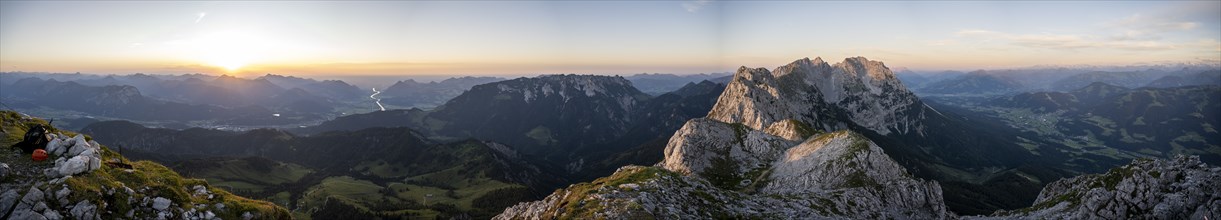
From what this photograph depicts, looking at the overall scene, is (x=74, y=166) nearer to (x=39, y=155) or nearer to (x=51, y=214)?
(x=39, y=155)

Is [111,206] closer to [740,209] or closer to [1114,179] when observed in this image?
[740,209]

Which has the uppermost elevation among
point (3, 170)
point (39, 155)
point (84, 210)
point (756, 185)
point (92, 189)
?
point (39, 155)

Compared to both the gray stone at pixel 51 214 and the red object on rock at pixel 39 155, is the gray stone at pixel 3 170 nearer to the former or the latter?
the red object on rock at pixel 39 155

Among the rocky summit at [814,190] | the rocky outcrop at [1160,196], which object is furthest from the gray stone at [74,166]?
the rocky outcrop at [1160,196]

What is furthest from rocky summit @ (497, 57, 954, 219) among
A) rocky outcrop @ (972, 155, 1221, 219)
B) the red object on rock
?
the red object on rock

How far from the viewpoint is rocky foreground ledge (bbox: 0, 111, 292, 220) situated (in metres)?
33.2

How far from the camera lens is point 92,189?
35375 mm

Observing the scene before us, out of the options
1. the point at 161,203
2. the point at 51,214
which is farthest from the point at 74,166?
the point at 161,203

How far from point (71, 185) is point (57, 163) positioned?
3.99m

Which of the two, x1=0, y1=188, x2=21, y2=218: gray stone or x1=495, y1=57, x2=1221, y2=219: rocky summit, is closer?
x1=0, y1=188, x2=21, y2=218: gray stone

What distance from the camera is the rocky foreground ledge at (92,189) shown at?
3319 centimetres

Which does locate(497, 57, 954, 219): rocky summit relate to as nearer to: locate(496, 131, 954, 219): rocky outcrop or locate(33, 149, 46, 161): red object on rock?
locate(496, 131, 954, 219): rocky outcrop

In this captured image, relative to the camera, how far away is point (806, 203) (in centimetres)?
6203

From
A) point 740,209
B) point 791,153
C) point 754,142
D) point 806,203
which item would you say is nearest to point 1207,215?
point 806,203
